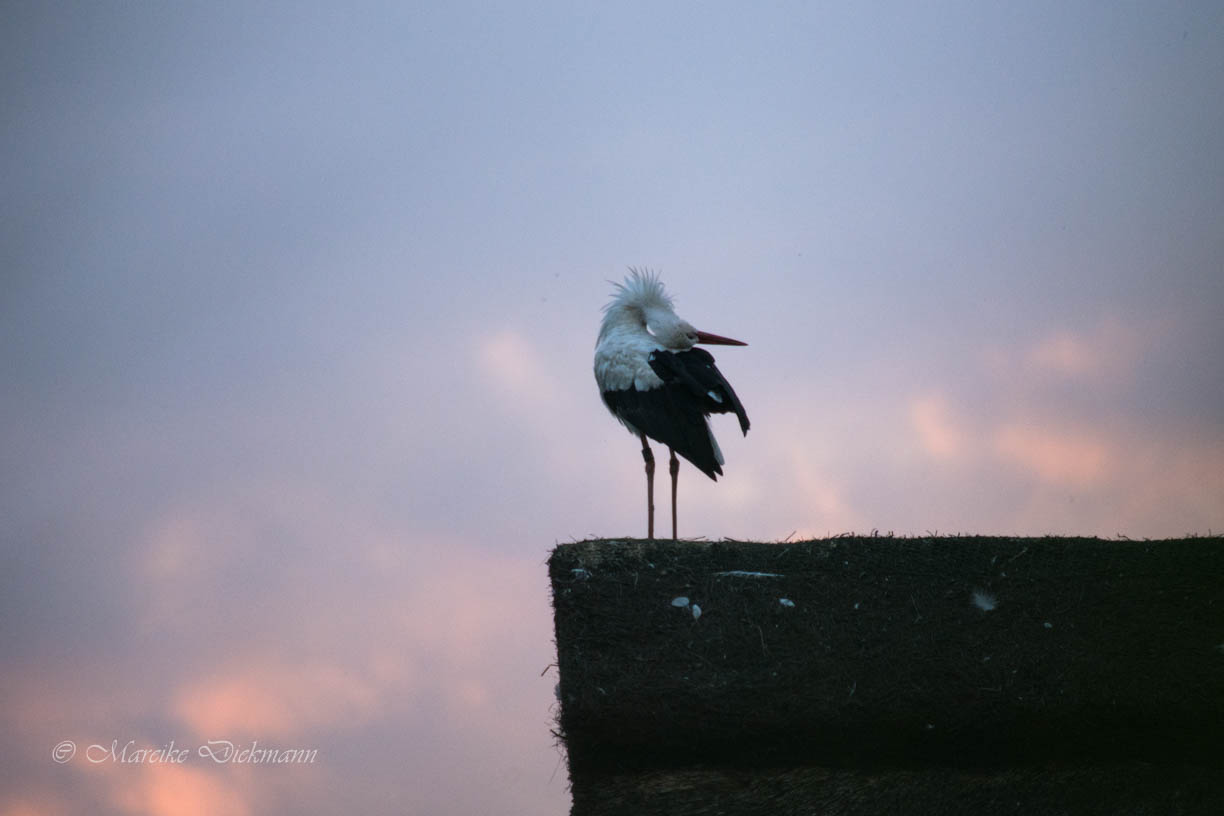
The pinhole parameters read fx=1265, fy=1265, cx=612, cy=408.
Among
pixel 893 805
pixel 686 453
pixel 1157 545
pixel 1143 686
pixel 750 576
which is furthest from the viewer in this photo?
pixel 686 453

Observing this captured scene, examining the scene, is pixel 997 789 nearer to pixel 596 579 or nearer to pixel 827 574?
pixel 827 574

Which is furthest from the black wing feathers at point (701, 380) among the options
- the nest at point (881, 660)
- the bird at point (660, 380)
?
the nest at point (881, 660)

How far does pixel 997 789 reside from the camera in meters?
6.71

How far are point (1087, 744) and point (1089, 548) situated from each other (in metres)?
1.52

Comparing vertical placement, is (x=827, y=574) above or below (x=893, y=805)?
above

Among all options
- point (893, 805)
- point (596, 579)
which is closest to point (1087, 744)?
point (893, 805)

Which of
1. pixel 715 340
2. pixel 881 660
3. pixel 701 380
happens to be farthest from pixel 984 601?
pixel 715 340

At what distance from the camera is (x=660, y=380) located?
1008 centimetres

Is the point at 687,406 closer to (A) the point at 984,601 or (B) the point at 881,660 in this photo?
(A) the point at 984,601

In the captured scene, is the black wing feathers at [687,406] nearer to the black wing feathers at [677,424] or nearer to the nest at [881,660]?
the black wing feathers at [677,424]

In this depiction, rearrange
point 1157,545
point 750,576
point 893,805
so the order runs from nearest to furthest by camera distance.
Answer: point 893,805, point 750,576, point 1157,545

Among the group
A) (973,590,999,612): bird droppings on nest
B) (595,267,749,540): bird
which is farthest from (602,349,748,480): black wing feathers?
(973,590,999,612): bird droppings on nest

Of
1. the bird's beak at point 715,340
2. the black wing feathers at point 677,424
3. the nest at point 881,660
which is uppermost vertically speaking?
the bird's beak at point 715,340

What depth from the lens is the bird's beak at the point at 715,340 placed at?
436 inches
